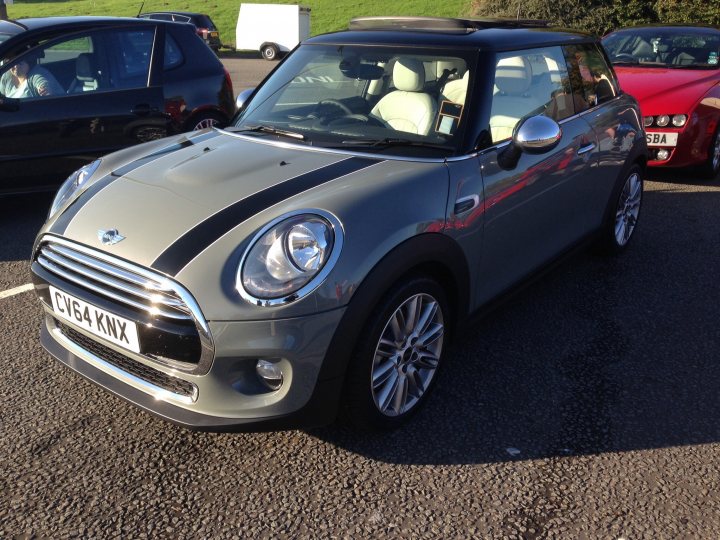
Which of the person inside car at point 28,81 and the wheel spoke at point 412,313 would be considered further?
the person inside car at point 28,81

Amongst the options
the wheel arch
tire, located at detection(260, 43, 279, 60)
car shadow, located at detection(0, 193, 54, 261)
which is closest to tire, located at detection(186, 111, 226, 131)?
car shadow, located at detection(0, 193, 54, 261)

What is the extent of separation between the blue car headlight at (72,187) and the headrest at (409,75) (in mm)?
1497

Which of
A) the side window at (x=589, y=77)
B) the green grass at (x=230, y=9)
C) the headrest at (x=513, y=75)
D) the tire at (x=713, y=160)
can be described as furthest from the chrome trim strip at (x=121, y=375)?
the green grass at (x=230, y=9)

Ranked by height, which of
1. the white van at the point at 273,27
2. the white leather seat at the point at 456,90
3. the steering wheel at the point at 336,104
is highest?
the white leather seat at the point at 456,90

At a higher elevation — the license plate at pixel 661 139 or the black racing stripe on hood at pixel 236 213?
the black racing stripe on hood at pixel 236 213

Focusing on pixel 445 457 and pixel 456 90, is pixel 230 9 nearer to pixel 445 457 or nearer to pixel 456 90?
pixel 456 90

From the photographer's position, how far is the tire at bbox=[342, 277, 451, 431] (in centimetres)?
251

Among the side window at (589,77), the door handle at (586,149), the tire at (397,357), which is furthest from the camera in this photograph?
the side window at (589,77)

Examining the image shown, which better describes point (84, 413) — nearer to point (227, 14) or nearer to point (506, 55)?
point (506, 55)

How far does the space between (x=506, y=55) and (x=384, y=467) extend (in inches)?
80.1

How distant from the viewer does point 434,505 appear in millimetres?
2404

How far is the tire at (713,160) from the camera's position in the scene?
6520 mm

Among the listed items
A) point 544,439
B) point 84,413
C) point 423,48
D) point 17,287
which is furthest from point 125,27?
point 544,439

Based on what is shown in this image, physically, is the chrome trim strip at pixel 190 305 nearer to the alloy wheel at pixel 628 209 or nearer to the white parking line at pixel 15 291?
the white parking line at pixel 15 291
